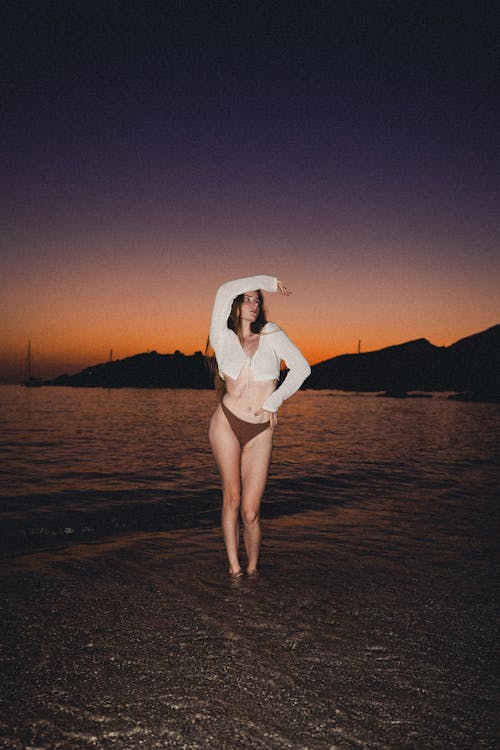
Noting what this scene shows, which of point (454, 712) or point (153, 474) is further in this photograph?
point (153, 474)

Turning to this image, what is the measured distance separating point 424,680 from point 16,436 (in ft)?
62.7

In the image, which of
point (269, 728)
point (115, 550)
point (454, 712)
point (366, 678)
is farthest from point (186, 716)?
point (115, 550)

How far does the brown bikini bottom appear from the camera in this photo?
443cm

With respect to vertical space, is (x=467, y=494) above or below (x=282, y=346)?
below

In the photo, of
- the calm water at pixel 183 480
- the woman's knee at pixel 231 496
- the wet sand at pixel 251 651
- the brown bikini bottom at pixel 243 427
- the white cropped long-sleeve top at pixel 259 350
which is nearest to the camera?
the wet sand at pixel 251 651

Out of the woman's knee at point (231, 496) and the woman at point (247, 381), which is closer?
the woman at point (247, 381)

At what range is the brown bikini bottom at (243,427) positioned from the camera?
174 inches

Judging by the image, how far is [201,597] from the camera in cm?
414

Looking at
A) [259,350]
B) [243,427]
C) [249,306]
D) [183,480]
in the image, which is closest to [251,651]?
[243,427]

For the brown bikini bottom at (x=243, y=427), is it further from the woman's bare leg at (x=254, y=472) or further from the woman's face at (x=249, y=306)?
the woman's face at (x=249, y=306)

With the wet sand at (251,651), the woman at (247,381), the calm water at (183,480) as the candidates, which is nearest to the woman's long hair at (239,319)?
the woman at (247,381)

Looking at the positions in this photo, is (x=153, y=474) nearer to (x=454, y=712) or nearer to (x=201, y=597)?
(x=201, y=597)

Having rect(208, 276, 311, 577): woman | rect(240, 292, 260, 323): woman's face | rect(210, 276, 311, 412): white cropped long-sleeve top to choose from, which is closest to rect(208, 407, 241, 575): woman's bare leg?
rect(208, 276, 311, 577): woman

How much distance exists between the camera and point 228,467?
4.48 m
